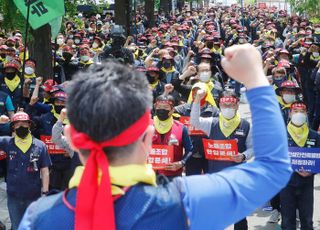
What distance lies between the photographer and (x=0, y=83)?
32.6 ft

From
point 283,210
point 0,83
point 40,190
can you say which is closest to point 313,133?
point 283,210

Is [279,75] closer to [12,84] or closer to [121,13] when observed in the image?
[12,84]

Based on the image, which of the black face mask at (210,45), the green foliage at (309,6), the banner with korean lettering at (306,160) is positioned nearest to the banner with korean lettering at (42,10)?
the banner with korean lettering at (306,160)

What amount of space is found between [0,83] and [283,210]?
559 centimetres

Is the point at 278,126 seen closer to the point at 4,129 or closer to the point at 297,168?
the point at 297,168

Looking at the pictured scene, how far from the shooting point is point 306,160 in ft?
20.6

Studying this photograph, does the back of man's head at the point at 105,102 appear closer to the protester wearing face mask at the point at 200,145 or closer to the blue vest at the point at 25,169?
the blue vest at the point at 25,169

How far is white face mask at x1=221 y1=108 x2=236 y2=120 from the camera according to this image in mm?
6448

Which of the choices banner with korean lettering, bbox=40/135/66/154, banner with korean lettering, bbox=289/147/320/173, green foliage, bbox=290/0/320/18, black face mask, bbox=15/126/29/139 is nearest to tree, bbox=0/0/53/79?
banner with korean lettering, bbox=40/135/66/154

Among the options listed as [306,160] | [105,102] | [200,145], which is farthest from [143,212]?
[200,145]

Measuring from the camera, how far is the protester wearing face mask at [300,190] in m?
6.21

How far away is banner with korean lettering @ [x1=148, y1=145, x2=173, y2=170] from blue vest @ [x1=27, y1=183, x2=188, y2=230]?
14.9 ft

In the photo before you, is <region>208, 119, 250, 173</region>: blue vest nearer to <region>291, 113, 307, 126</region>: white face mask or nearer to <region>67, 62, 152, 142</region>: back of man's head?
<region>291, 113, 307, 126</region>: white face mask

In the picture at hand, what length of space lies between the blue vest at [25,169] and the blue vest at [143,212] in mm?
4563
